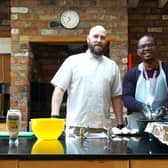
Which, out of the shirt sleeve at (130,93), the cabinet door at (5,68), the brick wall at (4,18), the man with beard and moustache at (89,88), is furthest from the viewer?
the brick wall at (4,18)

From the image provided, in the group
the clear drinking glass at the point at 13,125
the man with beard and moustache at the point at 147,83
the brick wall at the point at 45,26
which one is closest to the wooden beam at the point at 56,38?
the brick wall at the point at 45,26

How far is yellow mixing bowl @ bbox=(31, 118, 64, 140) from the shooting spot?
1658mm

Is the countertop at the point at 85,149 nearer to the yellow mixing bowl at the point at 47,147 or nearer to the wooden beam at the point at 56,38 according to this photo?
the yellow mixing bowl at the point at 47,147

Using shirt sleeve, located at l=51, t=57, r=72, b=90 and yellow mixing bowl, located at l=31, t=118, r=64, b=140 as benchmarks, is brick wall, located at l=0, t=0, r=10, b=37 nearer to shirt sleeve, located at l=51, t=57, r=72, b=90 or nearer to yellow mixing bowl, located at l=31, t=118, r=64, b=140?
shirt sleeve, located at l=51, t=57, r=72, b=90

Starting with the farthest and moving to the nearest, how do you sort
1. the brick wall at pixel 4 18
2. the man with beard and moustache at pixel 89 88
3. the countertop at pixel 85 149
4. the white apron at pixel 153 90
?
1. the brick wall at pixel 4 18
2. the man with beard and moustache at pixel 89 88
3. the white apron at pixel 153 90
4. the countertop at pixel 85 149

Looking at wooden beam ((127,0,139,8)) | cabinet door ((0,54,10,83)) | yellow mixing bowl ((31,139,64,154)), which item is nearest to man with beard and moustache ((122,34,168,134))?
yellow mixing bowl ((31,139,64,154))

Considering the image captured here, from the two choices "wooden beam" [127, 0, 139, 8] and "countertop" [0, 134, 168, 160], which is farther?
"wooden beam" [127, 0, 139, 8]

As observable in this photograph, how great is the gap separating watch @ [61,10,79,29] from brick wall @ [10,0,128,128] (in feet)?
0.16

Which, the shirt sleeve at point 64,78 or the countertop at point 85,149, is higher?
the shirt sleeve at point 64,78

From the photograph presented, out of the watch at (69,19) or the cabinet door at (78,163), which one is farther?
the watch at (69,19)

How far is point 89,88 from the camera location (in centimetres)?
242

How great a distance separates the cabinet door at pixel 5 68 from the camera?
17.4 ft

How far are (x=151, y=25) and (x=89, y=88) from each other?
3.30 m

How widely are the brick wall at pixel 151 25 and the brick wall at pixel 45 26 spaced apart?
0.71 m
